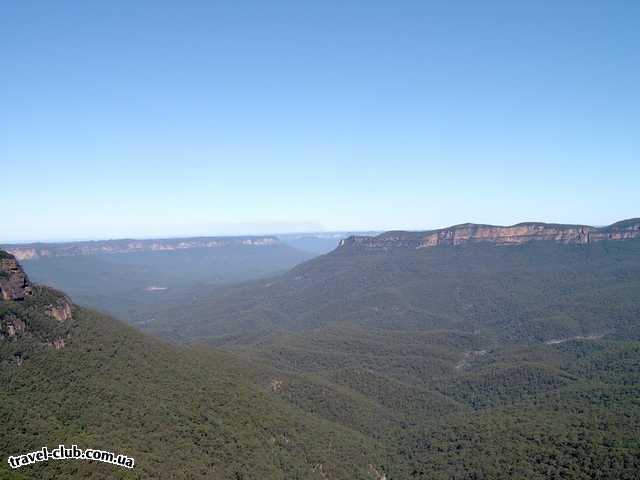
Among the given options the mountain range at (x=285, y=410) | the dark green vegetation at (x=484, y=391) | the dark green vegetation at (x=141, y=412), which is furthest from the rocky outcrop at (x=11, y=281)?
the dark green vegetation at (x=484, y=391)

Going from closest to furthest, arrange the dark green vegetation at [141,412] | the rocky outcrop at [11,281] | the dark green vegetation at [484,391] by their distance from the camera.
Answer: the dark green vegetation at [141,412] → the dark green vegetation at [484,391] → the rocky outcrop at [11,281]

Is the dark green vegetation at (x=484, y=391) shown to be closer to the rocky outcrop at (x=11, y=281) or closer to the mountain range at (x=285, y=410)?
the mountain range at (x=285, y=410)

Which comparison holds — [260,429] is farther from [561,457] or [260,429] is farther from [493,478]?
[561,457]

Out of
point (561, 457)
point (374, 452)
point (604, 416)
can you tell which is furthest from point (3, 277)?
point (604, 416)

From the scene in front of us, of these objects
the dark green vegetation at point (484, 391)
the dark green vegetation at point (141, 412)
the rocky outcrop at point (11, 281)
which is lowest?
the dark green vegetation at point (484, 391)

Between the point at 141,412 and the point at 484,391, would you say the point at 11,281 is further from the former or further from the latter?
the point at 484,391

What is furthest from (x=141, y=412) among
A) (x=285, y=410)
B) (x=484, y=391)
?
(x=484, y=391)

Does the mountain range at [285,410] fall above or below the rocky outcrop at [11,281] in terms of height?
below
